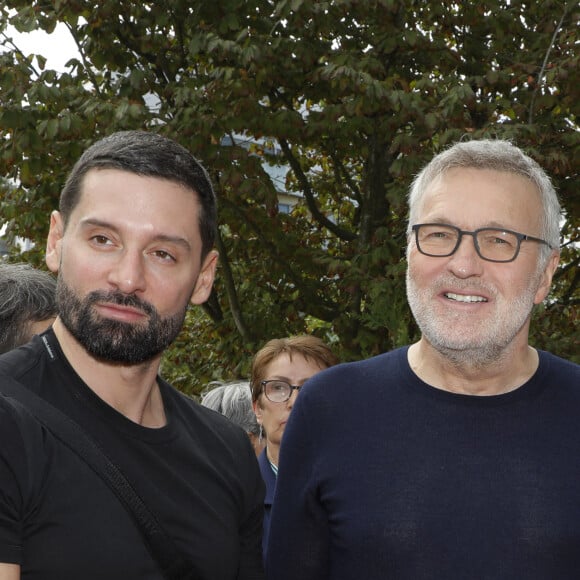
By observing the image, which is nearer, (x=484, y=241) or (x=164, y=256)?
(x=164, y=256)

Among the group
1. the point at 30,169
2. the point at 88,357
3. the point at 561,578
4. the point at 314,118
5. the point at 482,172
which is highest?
the point at 314,118

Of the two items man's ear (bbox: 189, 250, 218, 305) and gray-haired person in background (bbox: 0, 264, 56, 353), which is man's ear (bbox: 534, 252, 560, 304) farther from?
gray-haired person in background (bbox: 0, 264, 56, 353)

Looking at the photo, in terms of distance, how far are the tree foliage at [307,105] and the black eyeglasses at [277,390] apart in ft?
3.55

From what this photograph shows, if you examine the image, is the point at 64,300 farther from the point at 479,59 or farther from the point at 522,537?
the point at 479,59

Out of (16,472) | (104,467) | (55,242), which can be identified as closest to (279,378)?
(55,242)

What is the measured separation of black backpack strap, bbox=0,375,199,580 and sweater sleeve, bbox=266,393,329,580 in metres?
0.64

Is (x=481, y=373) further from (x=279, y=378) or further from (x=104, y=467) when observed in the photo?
(x=279, y=378)

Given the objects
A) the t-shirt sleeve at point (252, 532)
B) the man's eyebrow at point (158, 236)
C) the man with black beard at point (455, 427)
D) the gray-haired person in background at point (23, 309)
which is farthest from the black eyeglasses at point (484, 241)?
the gray-haired person in background at point (23, 309)

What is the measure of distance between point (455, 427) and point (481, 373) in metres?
0.18

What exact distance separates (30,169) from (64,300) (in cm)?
542

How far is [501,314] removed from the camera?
274 centimetres

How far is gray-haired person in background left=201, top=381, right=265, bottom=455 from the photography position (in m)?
5.33

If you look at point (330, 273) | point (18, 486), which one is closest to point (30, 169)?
point (330, 273)

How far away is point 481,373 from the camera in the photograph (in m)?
2.73
